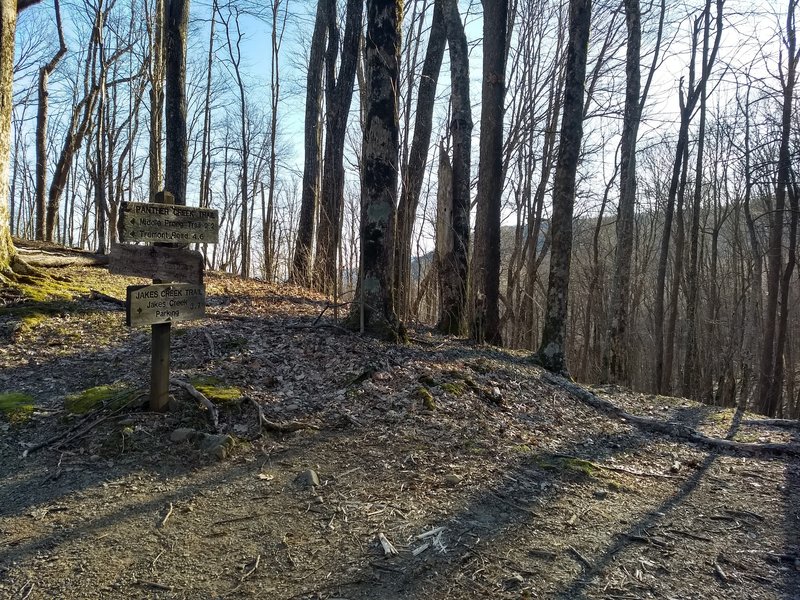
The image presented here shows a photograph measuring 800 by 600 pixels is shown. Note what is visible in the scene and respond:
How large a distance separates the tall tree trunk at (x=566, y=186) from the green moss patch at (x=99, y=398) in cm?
559

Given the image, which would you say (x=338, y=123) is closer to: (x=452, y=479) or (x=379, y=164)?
(x=379, y=164)

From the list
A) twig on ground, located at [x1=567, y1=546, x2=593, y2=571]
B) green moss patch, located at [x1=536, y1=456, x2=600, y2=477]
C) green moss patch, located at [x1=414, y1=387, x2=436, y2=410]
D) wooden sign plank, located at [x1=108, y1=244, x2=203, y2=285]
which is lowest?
twig on ground, located at [x1=567, y1=546, x2=593, y2=571]

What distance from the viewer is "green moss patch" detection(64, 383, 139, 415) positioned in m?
4.33

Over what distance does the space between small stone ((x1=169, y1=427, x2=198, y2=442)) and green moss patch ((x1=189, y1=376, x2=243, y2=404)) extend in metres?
0.50

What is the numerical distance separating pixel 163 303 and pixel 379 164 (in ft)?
11.4

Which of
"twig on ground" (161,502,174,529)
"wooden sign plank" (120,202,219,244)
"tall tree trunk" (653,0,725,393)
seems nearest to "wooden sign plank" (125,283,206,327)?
"wooden sign plank" (120,202,219,244)

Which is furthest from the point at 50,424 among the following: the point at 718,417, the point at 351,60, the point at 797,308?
the point at 797,308

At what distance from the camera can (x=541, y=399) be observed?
6008mm

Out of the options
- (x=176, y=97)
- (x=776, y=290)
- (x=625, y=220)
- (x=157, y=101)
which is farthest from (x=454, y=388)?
(x=776, y=290)

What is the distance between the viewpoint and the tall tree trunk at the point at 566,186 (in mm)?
7410

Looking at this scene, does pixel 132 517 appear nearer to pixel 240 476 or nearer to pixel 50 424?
pixel 240 476

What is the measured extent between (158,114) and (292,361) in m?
10.8

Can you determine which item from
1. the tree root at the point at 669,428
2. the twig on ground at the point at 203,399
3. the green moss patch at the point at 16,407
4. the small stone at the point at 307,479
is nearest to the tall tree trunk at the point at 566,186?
the tree root at the point at 669,428

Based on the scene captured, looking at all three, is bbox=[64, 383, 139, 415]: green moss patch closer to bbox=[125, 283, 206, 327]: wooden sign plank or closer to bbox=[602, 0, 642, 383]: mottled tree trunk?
bbox=[125, 283, 206, 327]: wooden sign plank
